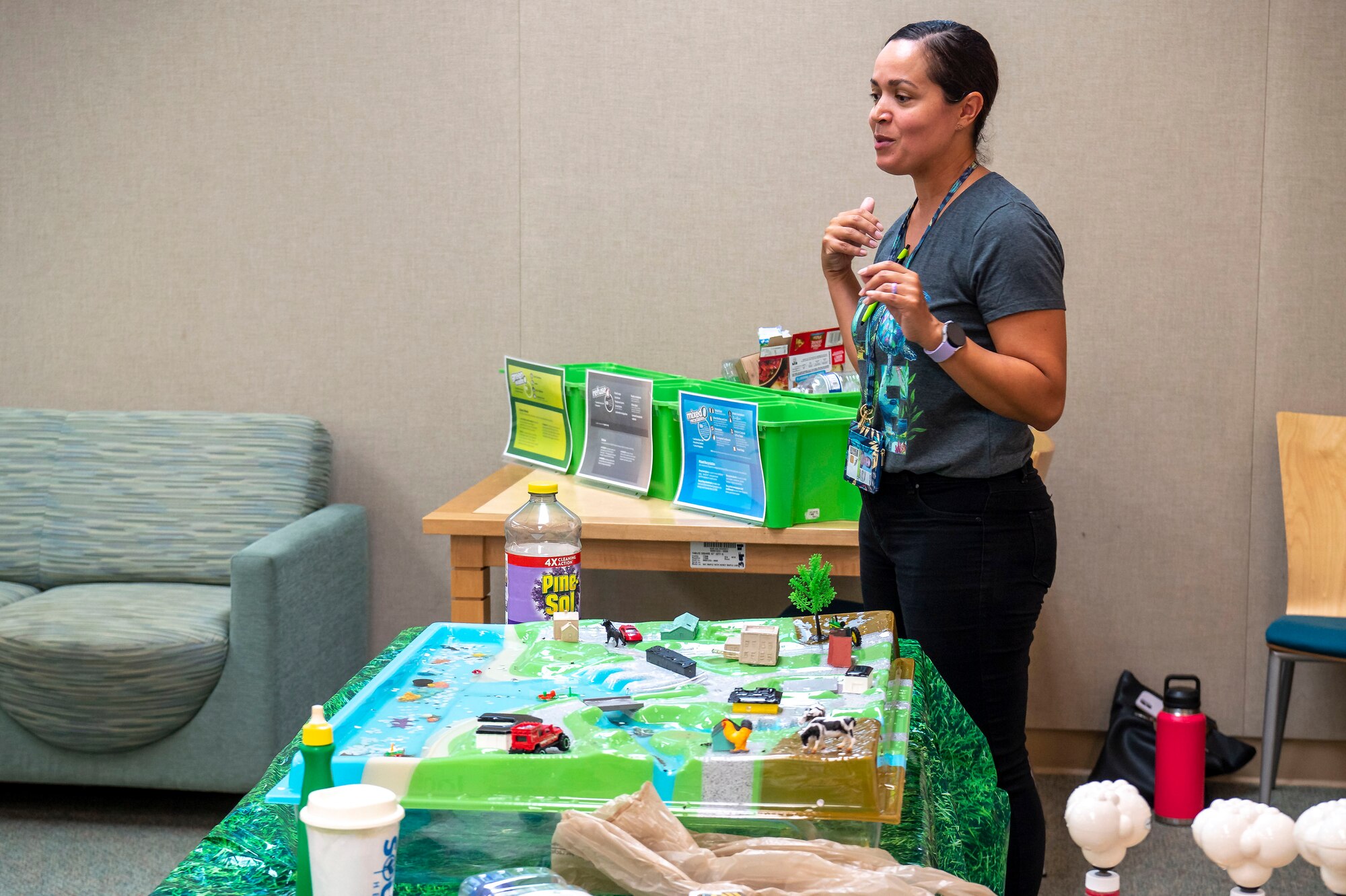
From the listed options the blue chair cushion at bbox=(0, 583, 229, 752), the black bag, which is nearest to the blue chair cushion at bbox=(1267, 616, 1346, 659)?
the black bag

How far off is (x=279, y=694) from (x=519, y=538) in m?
1.26

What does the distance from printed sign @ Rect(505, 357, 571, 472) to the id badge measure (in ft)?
3.93

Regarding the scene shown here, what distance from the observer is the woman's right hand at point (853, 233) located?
6.29ft

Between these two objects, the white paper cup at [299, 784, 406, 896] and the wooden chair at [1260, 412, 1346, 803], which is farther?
the wooden chair at [1260, 412, 1346, 803]

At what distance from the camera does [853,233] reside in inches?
75.8

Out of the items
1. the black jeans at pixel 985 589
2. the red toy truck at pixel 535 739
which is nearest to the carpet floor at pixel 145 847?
the black jeans at pixel 985 589

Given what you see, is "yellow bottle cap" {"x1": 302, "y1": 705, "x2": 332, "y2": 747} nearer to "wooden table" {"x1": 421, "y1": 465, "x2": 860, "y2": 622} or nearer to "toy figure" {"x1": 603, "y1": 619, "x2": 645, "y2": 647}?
"toy figure" {"x1": 603, "y1": 619, "x2": 645, "y2": 647}

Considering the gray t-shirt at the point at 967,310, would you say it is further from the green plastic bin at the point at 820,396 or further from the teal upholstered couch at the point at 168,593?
the teal upholstered couch at the point at 168,593

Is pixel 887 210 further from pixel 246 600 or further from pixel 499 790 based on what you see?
pixel 499 790

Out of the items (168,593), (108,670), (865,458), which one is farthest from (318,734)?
(168,593)

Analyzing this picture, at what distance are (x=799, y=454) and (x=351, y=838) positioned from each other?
1818 mm

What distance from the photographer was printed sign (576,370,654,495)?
110 inches

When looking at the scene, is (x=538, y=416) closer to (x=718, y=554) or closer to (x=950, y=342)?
(x=718, y=554)

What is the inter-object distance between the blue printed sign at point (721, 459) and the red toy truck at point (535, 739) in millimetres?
1478
